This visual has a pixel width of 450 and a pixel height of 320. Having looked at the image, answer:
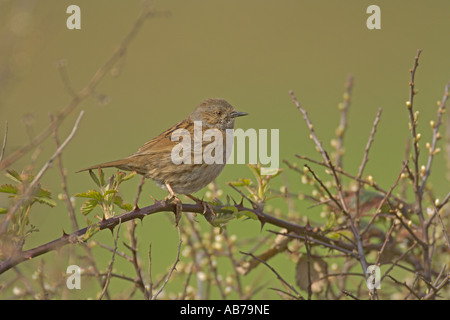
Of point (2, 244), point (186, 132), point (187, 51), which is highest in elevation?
point (187, 51)

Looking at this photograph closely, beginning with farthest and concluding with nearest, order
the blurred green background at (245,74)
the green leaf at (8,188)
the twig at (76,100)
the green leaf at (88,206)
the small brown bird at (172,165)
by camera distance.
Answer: the blurred green background at (245,74)
the small brown bird at (172,165)
the green leaf at (88,206)
the green leaf at (8,188)
the twig at (76,100)

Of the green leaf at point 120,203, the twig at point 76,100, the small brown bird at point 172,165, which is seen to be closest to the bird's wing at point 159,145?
the small brown bird at point 172,165

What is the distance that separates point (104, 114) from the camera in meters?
15.1

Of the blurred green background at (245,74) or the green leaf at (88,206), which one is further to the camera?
the blurred green background at (245,74)

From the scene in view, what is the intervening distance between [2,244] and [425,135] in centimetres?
885

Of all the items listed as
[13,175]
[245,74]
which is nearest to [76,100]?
[13,175]

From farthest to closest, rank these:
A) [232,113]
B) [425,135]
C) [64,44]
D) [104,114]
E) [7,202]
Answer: [64,44]
[104,114]
[425,135]
[232,113]
[7,202]

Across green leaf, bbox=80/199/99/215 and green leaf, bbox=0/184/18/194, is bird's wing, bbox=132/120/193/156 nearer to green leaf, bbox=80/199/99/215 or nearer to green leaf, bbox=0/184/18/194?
green leaf, bbox=80/199/99/215

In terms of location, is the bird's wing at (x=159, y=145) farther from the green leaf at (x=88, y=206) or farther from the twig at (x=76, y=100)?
the green leaf at (x=88, y=206)

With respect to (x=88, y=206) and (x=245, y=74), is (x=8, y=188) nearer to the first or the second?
(x=88, y=206)

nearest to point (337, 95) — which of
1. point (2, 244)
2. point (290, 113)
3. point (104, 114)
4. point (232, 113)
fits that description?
point (290, 113)

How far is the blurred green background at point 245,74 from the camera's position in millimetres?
11430

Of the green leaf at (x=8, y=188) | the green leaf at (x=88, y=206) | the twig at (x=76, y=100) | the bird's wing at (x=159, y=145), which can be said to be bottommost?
the green leaf at (x=88, y=206)

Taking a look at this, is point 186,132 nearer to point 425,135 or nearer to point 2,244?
point 2,244
